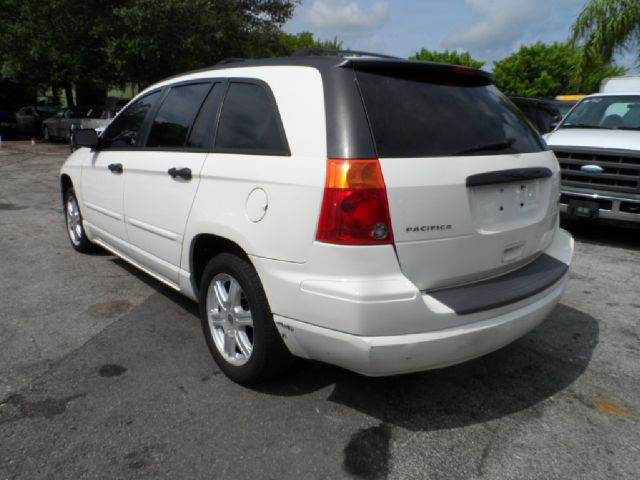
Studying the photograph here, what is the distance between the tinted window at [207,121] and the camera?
312cm

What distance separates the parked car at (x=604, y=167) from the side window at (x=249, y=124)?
4620 millimetres

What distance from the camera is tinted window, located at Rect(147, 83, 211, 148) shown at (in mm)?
3348

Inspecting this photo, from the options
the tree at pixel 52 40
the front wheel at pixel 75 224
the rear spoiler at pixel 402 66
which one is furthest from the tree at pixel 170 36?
the rear spoiler at pixel 402 66

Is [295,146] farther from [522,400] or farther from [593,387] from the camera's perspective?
[593,387]

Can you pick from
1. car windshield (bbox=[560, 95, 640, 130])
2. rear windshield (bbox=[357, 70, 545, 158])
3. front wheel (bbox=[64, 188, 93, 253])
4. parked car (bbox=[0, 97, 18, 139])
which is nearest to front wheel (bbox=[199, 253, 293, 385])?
rear windshield (bbox=[357, 70, 545, 158])

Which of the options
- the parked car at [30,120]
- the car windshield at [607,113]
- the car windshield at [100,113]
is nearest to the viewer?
the car windshield at [607,113]

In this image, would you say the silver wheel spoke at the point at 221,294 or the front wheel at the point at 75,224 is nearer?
the silver wheel spoke at the point at 221,294

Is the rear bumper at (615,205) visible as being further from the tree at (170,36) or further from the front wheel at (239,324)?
the tree at (170,36)

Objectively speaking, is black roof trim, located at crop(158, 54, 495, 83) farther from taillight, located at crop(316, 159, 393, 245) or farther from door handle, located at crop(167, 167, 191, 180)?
door handle, located at crop(167, 167, 191, 180)

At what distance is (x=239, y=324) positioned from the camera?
9.46 ft

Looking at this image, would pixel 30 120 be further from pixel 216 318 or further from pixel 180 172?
pixel 216 318

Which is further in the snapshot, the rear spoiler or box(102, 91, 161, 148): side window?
box(102, 91, 161, 148): side window

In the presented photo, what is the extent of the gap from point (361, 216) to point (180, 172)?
4.62 ft

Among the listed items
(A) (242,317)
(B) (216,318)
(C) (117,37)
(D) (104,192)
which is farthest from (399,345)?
(C) (117,37)
